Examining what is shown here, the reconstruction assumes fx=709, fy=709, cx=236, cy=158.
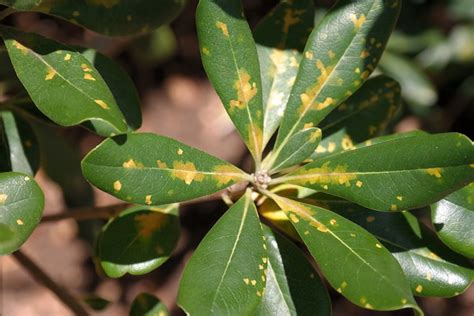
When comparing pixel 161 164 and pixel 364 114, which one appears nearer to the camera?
pixel 161 164

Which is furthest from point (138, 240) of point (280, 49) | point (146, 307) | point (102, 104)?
point (280, 49)

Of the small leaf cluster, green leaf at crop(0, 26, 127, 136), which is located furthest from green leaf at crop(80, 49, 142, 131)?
green leaf at crop(0, 26, 127, 136)

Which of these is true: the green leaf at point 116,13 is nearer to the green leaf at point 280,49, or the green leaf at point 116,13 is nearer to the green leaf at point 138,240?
the green leaf at point 280,49

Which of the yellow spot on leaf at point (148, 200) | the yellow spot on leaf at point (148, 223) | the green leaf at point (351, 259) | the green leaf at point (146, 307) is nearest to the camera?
the green leaf at point (351, 259)

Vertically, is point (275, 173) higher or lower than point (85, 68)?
lower

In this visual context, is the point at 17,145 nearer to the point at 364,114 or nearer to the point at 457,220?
the point at 364,114

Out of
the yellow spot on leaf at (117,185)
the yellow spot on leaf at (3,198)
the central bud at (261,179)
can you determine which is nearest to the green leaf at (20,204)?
the yellow spot on leaf at (3,198)
